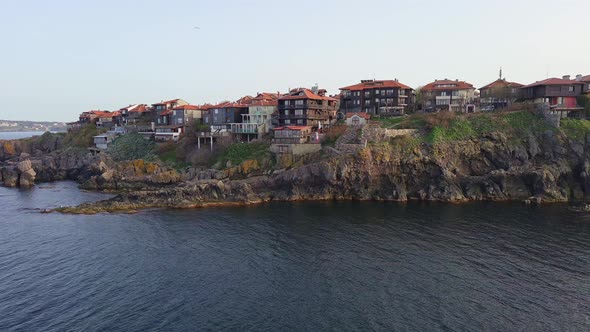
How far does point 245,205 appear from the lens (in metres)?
68.9

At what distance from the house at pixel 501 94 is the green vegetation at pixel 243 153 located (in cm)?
5622

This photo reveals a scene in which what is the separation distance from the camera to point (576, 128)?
250ft

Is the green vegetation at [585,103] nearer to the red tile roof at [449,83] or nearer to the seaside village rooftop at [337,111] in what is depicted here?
the seaside village rooftop at [337,111]

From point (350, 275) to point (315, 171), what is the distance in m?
34.3

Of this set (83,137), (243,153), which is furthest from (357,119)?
(83,137)

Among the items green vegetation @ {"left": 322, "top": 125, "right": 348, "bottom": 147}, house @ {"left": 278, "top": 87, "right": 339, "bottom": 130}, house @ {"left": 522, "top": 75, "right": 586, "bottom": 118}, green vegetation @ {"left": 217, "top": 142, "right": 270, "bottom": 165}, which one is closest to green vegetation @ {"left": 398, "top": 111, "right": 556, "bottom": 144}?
house @ {"left": 522, "top": 75, "right": 586, "bottom": 118}

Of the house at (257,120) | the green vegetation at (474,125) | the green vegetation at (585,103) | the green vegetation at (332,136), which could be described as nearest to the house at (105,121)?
the house at (257,120)

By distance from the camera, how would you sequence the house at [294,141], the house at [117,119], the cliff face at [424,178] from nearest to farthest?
the cliff face at [424,178]
the house at [294,141]
the house at [117,119]

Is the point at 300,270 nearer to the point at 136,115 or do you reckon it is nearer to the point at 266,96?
the point at 266,96

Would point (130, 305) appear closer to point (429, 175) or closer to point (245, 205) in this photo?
point (245, 205)

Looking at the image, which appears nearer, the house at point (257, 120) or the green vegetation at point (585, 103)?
the green vegetation at point (585, 103)

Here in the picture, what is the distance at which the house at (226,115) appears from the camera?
96.3m

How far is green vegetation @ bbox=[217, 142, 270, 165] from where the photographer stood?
81438 millimetres

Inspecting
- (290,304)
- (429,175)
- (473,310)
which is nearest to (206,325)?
(290,304)
